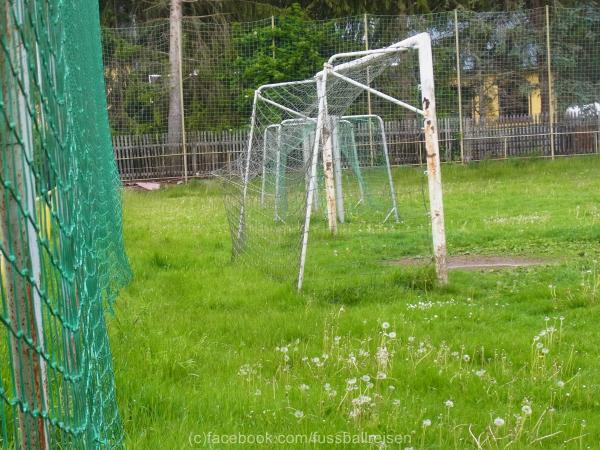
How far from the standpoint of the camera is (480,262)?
325 inches

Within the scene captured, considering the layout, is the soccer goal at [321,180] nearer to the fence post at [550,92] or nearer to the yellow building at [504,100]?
the yellow building at [504,100]

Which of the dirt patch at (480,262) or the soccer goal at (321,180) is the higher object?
the soccer goal at (321,180)

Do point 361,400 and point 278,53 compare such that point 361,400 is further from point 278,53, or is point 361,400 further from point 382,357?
point 278,53

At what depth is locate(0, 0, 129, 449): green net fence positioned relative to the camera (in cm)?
222

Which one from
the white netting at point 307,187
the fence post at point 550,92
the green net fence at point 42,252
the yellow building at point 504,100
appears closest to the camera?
the green net fence at point 42,252

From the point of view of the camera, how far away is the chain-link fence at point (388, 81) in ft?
70.9

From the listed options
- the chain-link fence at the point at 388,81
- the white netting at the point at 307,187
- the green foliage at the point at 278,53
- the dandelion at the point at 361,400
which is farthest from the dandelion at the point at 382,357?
the green foliage at the point at 278,53

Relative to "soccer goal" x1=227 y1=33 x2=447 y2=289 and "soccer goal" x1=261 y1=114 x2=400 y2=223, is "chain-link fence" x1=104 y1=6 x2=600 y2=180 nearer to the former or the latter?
"soccer goal" x1=227 y1=33 x2=447 y2=289

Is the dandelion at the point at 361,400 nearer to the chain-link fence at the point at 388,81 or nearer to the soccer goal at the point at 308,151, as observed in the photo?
the soccer goal at the point at 308,151

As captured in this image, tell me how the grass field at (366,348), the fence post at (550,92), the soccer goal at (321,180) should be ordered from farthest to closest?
the fence post at (550,92) < the soccer goal at (321,180) < the grass field at (366,348)

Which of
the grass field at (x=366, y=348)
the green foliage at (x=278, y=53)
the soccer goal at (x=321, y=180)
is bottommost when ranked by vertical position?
the grass field at (x=366, y=348)

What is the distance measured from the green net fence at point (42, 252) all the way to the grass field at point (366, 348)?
0.51 m

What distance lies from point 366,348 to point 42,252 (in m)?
2.47

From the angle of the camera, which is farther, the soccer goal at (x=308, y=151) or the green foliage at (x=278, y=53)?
the green foliage at (x=278, y=53)
